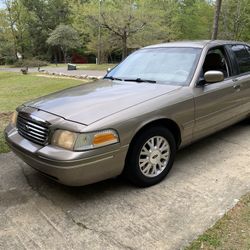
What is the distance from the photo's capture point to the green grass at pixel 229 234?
2545mm

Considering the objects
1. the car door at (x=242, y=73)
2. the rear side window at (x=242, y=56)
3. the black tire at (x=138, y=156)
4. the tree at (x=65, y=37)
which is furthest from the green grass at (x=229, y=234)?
the tree at (x=65, y=37)

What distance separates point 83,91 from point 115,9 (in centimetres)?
2331

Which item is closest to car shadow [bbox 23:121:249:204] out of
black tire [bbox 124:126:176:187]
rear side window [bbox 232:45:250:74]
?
black tire [bbox 124:126:176:187]

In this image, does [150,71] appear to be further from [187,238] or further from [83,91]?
[187,238]

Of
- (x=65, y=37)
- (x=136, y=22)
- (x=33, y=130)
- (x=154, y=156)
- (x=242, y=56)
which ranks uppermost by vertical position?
(x=242, y=56)

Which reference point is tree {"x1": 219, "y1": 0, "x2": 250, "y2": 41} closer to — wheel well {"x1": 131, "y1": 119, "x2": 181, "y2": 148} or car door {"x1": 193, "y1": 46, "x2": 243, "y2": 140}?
car door {"x1": 193, "y1": 46, "x2": 243, "y2": 140}

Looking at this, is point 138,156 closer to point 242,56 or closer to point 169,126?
point 169,126

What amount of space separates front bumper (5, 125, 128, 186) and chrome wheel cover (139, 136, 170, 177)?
12.0 inches

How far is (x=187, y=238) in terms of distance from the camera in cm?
267

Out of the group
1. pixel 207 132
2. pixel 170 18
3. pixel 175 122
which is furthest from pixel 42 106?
pixel 170 18

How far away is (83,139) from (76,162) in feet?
0.70

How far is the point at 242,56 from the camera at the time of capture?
5.02m

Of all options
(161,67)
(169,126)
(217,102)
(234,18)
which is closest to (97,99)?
(169,126)

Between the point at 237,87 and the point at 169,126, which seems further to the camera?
the point at 237,87
